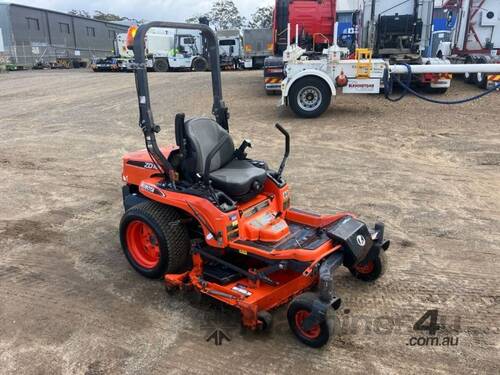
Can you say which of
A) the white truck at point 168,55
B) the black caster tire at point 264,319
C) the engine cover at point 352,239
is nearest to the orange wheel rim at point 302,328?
the black caster tire at point 264,319

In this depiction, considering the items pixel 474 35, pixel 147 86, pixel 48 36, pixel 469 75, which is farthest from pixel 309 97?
pixel 48 36

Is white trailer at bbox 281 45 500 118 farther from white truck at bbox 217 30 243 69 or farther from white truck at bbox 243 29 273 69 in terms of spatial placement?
white truck at bbox 217 30 243 69

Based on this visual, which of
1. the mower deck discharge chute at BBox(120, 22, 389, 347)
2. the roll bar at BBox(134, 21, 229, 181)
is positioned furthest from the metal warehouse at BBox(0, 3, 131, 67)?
the mower deck discharge chute at BBox(120, 22, 389, 347)

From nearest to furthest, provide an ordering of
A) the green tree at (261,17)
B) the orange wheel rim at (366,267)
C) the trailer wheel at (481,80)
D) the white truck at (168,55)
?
the orange wheel rim at (366,267), the trailer wheel at (481,80), the white truck at (168,55), the green tree at (261,17)

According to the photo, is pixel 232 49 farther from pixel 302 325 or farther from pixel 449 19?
pixel 302 325

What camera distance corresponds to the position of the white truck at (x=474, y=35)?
12906mm

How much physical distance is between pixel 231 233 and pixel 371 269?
1.17 m

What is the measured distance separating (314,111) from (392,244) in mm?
5745

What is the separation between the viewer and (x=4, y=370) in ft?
8.91

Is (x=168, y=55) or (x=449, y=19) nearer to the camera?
(x=449, y=19)

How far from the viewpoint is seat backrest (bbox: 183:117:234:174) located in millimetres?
3369

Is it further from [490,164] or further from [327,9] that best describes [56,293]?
[327,9]

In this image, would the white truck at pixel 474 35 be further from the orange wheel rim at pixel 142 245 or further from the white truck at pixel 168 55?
the white truck at pixel 168 55

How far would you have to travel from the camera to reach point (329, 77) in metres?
9.17
